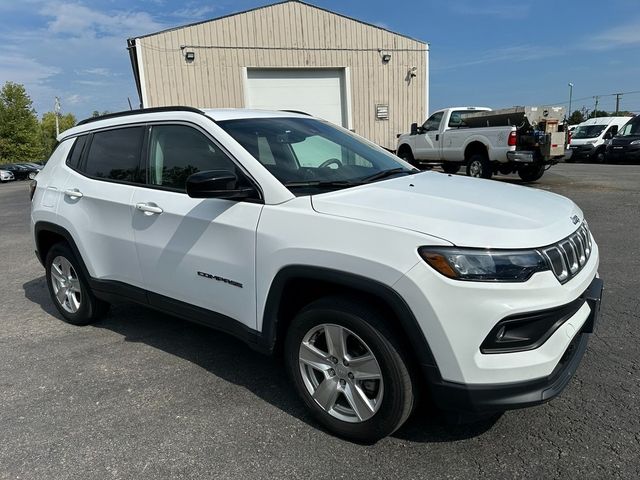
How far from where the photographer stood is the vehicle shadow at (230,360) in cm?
277

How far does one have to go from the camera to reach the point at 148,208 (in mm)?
3416

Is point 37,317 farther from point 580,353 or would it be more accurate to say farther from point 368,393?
point 580,353

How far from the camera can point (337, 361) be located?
2.65 metres

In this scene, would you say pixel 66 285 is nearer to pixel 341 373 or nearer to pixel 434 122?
pixel 341 373

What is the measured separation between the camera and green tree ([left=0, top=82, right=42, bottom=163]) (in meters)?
56.7

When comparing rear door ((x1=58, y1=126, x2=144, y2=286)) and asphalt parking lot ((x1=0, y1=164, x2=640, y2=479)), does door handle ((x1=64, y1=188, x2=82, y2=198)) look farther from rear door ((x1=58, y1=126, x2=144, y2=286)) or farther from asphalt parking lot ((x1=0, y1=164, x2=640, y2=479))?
asphalt parking lot ((x1=0, y1=164, x2=640, y2=479))

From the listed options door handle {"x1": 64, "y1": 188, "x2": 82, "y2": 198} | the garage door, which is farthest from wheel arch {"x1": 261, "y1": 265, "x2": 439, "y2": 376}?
the garage door

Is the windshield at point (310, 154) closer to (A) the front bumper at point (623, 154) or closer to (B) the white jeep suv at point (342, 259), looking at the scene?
(B) the white jeep suv at point (342, 259)

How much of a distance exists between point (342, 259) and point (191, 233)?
116 centimetres

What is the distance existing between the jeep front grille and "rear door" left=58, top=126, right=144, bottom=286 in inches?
105

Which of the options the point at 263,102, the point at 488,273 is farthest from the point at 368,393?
the point at 263,102

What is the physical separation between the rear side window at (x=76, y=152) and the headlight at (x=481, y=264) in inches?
131

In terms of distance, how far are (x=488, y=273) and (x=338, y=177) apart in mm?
1280

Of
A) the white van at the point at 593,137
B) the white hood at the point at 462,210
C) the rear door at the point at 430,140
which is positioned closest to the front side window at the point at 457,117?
the rear door at the point at 430,140
